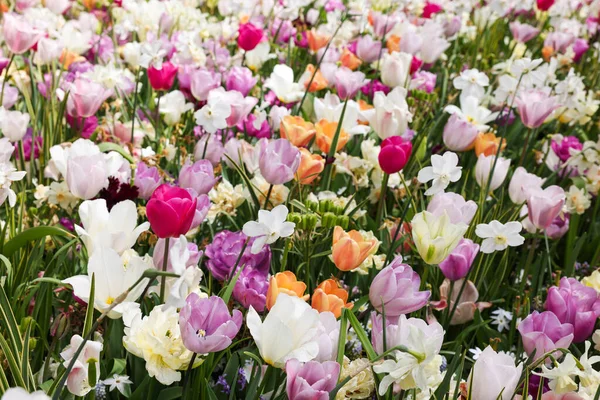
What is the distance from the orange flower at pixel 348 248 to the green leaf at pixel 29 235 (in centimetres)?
46

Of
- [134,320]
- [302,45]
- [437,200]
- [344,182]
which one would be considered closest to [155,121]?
[344,182]

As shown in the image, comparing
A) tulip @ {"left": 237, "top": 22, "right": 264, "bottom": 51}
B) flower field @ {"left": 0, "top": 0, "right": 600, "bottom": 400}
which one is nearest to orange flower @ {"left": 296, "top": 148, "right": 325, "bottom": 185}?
flower field @ {"left": 0, "top": 0, "right": 600, "bottom": 400}

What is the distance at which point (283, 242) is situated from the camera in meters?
1.67

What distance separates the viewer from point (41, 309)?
142cm

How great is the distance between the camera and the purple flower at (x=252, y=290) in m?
1.28

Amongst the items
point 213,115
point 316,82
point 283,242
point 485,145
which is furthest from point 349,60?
point 283,242

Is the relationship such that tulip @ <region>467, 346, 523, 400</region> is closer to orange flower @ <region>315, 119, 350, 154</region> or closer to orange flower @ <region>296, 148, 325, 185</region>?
orange flower @ <region>296, 148, 325, 185</region>

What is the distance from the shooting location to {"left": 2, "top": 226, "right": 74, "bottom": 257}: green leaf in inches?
50.0

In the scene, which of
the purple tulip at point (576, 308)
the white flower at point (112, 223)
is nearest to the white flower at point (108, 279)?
the white flower at point (112, 223)

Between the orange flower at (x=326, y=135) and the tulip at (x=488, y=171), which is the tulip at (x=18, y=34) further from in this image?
the tulip at (x=488, y=171)

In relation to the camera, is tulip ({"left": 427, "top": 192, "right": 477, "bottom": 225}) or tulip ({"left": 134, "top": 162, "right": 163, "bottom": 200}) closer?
tulip ({"left": 427, "top": 192, "right": 477, "bottom": 225})

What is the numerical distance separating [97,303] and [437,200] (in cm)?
70

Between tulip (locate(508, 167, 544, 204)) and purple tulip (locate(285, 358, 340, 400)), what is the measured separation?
0.84m

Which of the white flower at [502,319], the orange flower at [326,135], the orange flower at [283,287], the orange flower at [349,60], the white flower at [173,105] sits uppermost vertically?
the orange flower at [283,287]
